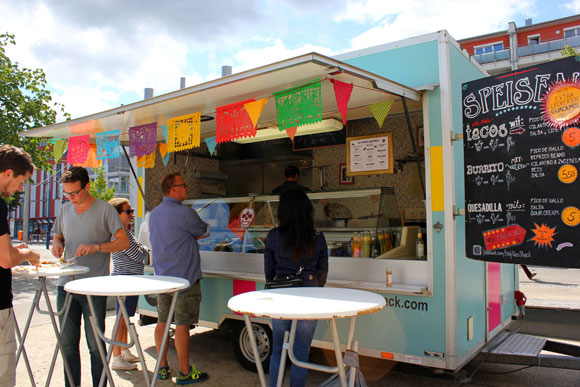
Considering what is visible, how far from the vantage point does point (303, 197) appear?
2996mm

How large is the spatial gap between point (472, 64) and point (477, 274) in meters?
1.89

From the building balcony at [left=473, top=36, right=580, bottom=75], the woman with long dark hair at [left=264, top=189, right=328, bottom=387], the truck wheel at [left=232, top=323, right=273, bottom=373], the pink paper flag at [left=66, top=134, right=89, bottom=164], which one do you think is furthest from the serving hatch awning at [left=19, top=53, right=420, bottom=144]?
the building balcony at [left=473, top=36, right=580, bottom=75]

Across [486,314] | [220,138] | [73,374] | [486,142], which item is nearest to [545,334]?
[486,314]

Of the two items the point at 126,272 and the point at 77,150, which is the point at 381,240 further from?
the point at 77,150

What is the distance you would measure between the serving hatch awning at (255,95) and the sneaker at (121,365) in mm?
2404

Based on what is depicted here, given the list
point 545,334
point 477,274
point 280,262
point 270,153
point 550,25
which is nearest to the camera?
point 280,262

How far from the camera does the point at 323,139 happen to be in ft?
20.5

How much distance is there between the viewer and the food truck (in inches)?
126

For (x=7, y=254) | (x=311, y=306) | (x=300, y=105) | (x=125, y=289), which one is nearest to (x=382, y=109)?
(x=300, y=105)

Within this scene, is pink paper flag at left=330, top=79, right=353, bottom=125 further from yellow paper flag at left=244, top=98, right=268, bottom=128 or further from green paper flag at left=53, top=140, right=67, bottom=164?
green paper flag at left=53, top=140, right=67, bottom=164

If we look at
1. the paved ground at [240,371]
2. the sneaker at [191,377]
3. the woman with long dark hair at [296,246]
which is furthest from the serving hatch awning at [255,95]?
the sneaker at [191,377]

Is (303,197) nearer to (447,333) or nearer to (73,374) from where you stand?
(447,333)

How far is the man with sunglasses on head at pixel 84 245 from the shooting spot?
312cm

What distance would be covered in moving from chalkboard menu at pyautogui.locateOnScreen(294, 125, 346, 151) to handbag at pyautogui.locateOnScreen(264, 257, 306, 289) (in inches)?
136
